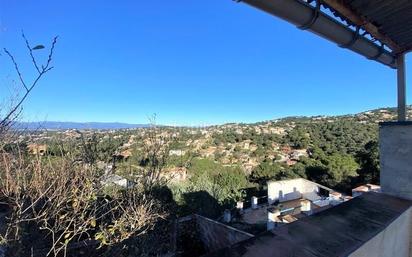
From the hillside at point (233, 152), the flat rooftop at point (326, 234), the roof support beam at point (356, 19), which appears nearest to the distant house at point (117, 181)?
the hillside at point (233, 152)

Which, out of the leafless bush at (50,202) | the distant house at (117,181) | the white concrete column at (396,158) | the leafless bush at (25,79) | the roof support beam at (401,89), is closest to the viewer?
the leafless bush at (25,79)

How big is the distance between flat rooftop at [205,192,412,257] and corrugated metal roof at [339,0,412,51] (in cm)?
135

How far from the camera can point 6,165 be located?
9.89ft

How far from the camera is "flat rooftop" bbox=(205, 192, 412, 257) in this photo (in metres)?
1.52

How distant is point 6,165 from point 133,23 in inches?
461

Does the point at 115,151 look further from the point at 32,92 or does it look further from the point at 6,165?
the point at 32,92

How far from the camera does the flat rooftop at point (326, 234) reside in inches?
59.9

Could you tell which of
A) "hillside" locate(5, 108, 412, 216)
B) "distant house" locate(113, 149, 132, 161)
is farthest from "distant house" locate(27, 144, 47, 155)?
"distant house" locate(113, 149, 132, 161)

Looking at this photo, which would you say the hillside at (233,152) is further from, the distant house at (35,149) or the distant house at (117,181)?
the distant house at (117,181)

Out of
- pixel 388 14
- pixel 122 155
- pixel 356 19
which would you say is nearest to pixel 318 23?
pixel 356 19

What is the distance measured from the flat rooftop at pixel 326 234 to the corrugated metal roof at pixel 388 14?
1346 mm

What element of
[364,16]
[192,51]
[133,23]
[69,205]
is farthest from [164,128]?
[192,51]

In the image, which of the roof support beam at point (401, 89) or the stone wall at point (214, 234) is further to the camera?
the stone wall at point (214, 234)

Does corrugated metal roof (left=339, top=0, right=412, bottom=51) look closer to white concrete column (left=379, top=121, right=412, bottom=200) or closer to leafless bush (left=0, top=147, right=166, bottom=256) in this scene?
white concrete column (left=379, top=121, right=412, bottom=200)
